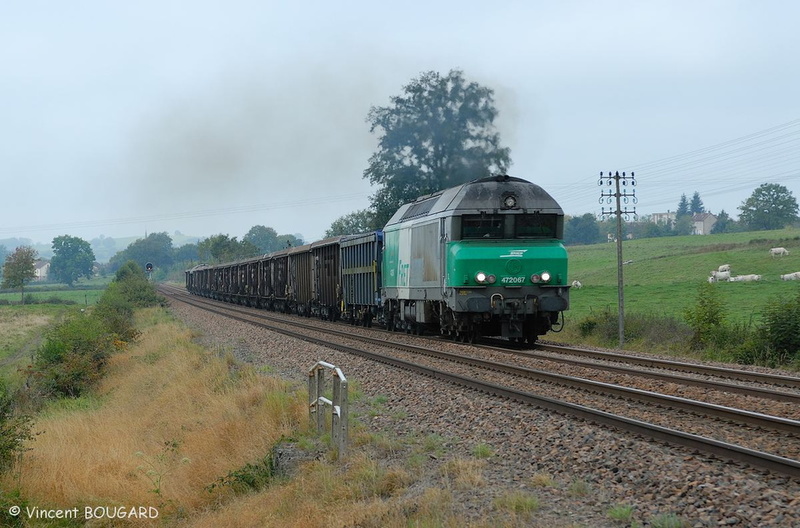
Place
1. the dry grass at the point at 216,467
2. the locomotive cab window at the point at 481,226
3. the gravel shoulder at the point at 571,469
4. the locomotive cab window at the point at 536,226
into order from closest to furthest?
1. the gravel shoulder at the point at 571,469
2. the dry grass at the point at 216,467
3. the locomotive cab window at the point at 481,226
4. the locomotive cab window at the point at 536,226

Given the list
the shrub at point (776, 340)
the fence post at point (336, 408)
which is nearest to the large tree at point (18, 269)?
the shrub at point (776, 340)

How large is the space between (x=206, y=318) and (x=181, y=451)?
99.9 ft

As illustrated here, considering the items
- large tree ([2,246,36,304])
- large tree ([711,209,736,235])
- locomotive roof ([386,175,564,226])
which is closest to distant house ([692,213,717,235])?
large tree ([711,209,736,235])

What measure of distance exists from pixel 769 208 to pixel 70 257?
13765cm

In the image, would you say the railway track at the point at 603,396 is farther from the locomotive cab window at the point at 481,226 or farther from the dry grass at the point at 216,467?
the locomotive cab window at the point at 481,226

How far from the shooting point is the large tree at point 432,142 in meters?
55.4

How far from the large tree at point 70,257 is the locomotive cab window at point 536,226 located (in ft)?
559

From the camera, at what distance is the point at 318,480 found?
8.74 m

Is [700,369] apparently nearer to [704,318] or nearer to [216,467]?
[704,318]

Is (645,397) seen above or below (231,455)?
above

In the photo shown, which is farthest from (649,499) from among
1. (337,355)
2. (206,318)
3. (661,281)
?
(661,281)

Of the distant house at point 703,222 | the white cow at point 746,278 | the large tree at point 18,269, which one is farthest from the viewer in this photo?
the distant house at point 703,222

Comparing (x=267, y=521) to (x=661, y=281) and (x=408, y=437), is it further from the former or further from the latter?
(x=661, y=281)

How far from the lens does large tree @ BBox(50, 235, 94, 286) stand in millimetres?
174000
